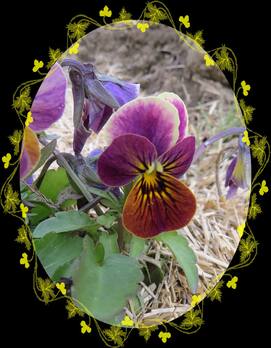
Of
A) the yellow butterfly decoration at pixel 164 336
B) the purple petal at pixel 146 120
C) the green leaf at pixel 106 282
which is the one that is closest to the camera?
the purple petal at pixel 146 120

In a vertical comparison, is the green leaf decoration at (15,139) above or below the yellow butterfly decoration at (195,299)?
above

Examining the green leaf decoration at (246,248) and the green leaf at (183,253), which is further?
the green leaf decoration at (246,248)

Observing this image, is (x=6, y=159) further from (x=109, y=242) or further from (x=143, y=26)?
(x=143, y=26)

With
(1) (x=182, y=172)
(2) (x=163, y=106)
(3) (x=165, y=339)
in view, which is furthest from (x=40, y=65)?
(3) (x=165, y=339)

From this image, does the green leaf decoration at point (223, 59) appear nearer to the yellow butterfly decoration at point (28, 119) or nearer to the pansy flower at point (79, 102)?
the pansy flower at point (79, 102)

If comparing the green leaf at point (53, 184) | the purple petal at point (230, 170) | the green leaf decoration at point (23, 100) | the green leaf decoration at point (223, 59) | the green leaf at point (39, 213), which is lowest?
the purple petal at point (230, 170)

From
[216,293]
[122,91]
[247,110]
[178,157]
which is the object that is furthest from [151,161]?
[216,293]

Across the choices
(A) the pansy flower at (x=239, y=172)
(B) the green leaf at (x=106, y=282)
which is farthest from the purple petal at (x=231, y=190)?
(B) the green leaf at (x=106, y=282)
